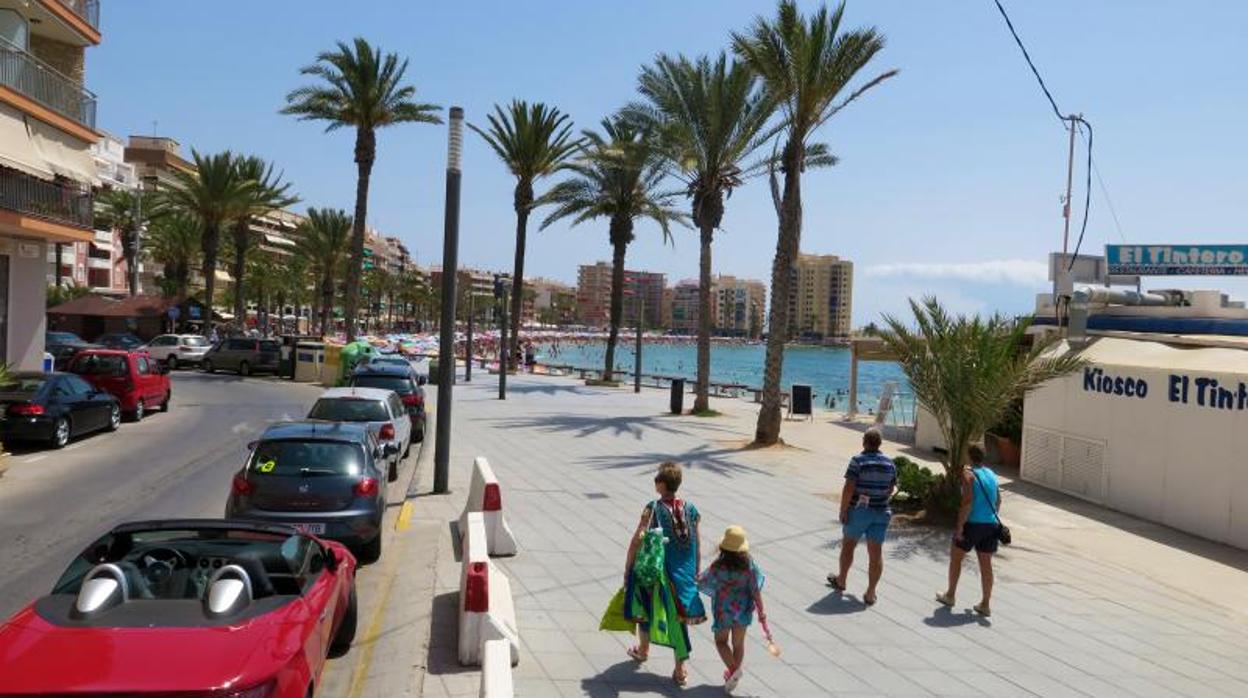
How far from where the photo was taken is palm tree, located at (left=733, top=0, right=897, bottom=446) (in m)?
19.1

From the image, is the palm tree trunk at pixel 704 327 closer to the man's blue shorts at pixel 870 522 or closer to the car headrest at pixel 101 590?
the man's blue shorts at pixel 870 522

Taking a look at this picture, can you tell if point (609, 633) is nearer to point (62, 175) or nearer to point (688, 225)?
point (62, 175)

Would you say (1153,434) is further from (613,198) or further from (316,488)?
(613,198)

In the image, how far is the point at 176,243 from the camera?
64.6 metres

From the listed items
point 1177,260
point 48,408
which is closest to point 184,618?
point 48,408

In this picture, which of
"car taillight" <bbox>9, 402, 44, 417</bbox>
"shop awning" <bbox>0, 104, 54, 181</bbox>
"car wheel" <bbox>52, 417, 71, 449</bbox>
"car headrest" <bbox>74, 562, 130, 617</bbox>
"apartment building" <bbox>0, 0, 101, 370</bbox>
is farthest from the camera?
"apartment building" <bbox>0, 0, 101, 370</bbox>

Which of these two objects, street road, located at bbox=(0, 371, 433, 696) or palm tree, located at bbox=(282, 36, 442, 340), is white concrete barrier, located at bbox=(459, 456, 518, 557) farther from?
palm tree, located at bbox=(282, 36, 442, 340)

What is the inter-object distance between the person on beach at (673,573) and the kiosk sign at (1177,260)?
17.9 metres

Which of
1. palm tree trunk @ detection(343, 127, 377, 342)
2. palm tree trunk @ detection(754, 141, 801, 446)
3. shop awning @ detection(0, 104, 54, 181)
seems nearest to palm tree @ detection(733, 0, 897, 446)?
palm tree trunk @ detection(754, 141, 801, 446)

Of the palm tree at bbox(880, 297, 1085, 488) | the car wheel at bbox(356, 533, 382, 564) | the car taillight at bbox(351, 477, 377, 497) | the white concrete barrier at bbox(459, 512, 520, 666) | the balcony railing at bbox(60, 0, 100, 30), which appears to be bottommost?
the car wheel at bbox(356, 533, 382, 564)

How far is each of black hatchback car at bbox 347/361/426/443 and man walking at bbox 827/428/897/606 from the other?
11.7m

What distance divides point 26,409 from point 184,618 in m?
14.0

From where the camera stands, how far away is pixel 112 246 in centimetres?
9044

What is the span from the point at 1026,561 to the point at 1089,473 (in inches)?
207
